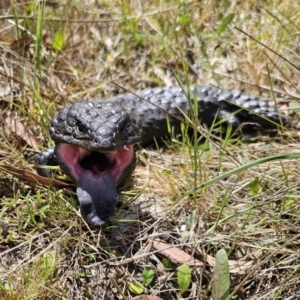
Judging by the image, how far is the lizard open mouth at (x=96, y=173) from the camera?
2986 millimetres

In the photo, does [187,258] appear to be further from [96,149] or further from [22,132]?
[22,132]

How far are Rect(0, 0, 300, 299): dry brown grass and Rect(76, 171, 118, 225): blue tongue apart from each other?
8 centimetres

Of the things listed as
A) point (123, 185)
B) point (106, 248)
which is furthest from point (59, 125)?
point (106, 248)

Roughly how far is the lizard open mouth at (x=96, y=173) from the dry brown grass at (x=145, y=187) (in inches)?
4.0

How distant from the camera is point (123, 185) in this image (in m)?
3.39

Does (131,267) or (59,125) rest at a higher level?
(59,125)

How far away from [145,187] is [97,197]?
13.3 inches

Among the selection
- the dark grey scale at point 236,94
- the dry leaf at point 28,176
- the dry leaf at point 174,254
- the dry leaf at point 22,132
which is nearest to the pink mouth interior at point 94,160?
the dry leaf at point 28,176

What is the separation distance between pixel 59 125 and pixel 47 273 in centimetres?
90

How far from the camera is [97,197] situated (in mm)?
3004

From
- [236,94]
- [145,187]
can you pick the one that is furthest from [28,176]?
[236,94]

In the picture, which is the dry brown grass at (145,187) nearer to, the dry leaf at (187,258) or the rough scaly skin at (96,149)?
the dry leaf at (187,258)

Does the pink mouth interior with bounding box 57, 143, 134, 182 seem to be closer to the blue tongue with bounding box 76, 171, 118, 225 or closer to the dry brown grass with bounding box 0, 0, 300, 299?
the blue tongue with bounding box 76, 171, 118, 225

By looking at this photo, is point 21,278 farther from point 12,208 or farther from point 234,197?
point 234,197
